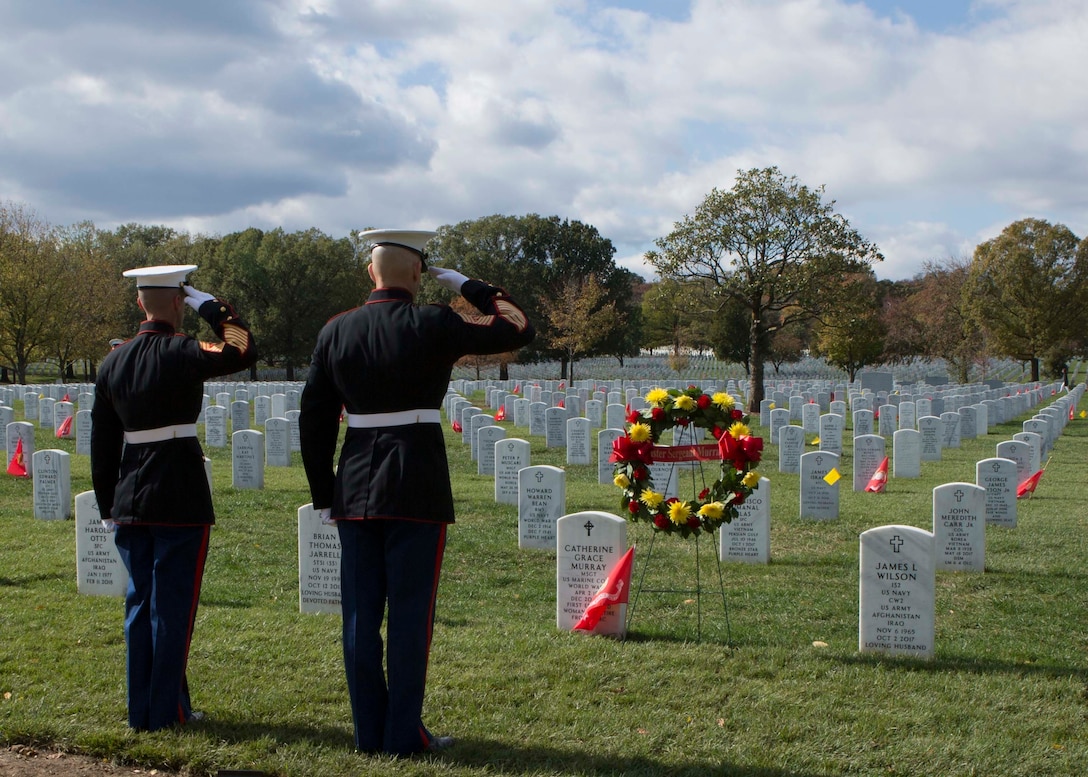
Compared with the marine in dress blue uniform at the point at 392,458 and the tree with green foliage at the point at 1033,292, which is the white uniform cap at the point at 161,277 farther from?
the tree with green foliage at the point at 1033,292

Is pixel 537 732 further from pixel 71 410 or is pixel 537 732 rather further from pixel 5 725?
pixel 71 410

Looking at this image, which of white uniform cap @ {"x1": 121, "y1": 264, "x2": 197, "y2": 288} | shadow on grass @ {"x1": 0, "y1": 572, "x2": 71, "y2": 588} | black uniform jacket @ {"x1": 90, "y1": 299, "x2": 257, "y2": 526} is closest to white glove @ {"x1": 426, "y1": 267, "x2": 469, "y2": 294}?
black uniform jacket @ {"x1": 90, "y1": 299, "x2": 257, "y2": 526}

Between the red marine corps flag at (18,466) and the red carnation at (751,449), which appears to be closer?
the red carnation at (751,449)

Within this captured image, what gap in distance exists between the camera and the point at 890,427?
79.9 feet

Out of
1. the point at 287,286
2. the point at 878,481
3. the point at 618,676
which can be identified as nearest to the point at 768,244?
the point at 878,481

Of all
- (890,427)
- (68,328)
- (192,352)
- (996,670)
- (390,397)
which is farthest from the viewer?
(68,328)

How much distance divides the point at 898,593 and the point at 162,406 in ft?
14.1

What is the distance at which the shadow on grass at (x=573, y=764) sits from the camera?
4.02 meters

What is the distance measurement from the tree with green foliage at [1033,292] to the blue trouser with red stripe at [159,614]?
4689cm

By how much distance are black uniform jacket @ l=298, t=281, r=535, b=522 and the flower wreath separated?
7.28 ft

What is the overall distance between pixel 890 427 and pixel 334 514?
22399 mm

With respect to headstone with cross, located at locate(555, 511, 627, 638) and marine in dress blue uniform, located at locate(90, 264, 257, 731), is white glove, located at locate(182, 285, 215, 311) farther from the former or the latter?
headstone with cross, located at locate(555, 511, 627, 638)

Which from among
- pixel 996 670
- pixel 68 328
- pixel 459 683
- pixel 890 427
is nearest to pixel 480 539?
pixel 459 683

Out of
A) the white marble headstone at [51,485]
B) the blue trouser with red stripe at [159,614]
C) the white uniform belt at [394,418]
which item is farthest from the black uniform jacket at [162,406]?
the white marble headstone at [51,485]
